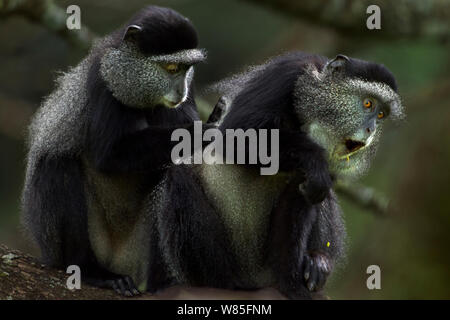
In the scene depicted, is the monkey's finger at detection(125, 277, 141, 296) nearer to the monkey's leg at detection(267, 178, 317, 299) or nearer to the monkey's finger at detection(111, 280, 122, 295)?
the monkey's finger at detection(111, 280, 122, 295)

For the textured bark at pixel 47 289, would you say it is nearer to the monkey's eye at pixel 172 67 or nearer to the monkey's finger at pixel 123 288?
the monkey's finger at pixel 123 288

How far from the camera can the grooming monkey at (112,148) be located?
5.48 metres

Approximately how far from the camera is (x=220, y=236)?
219 inches

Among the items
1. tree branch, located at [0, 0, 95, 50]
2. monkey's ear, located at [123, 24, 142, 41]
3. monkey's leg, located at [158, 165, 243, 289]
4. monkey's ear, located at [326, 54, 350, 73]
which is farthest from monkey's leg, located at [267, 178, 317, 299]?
tree branch, located at [0, 0, 95, 50]

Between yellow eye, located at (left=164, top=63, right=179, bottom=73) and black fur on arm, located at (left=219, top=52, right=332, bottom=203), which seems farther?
yellow eye, located at (left=164, top=63, right=179, bottom=73)

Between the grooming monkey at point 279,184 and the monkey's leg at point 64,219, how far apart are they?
0.55 metres

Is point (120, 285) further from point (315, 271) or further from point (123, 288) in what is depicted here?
point (315, 271)

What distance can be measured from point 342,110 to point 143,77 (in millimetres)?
1472

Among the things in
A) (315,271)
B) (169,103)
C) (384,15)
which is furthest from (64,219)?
(384,15)

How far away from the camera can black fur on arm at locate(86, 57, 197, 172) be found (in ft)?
17.9

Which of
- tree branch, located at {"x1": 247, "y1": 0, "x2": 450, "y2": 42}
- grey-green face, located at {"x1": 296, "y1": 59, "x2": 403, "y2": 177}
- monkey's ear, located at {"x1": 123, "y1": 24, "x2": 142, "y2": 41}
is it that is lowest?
grey-green face, located at {"x1": 296, "y1": 59, "x2": 403, "y2": 177}

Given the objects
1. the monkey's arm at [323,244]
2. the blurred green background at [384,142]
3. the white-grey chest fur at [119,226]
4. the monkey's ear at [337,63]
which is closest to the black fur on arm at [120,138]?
the white-grey chest fur at [119,226]

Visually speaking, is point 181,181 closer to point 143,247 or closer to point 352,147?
point 143,247

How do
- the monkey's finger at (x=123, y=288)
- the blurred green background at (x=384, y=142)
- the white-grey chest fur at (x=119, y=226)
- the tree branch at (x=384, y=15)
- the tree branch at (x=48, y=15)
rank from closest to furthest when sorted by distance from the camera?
the monkey's finger at (x=123, y=288) < the white-grey chest fur at (x=119, y=226) < the tree branch at (x=48, y=15) < the tree branch at (x=384, y=15) < the blurred green background at (x=384, y=142)
